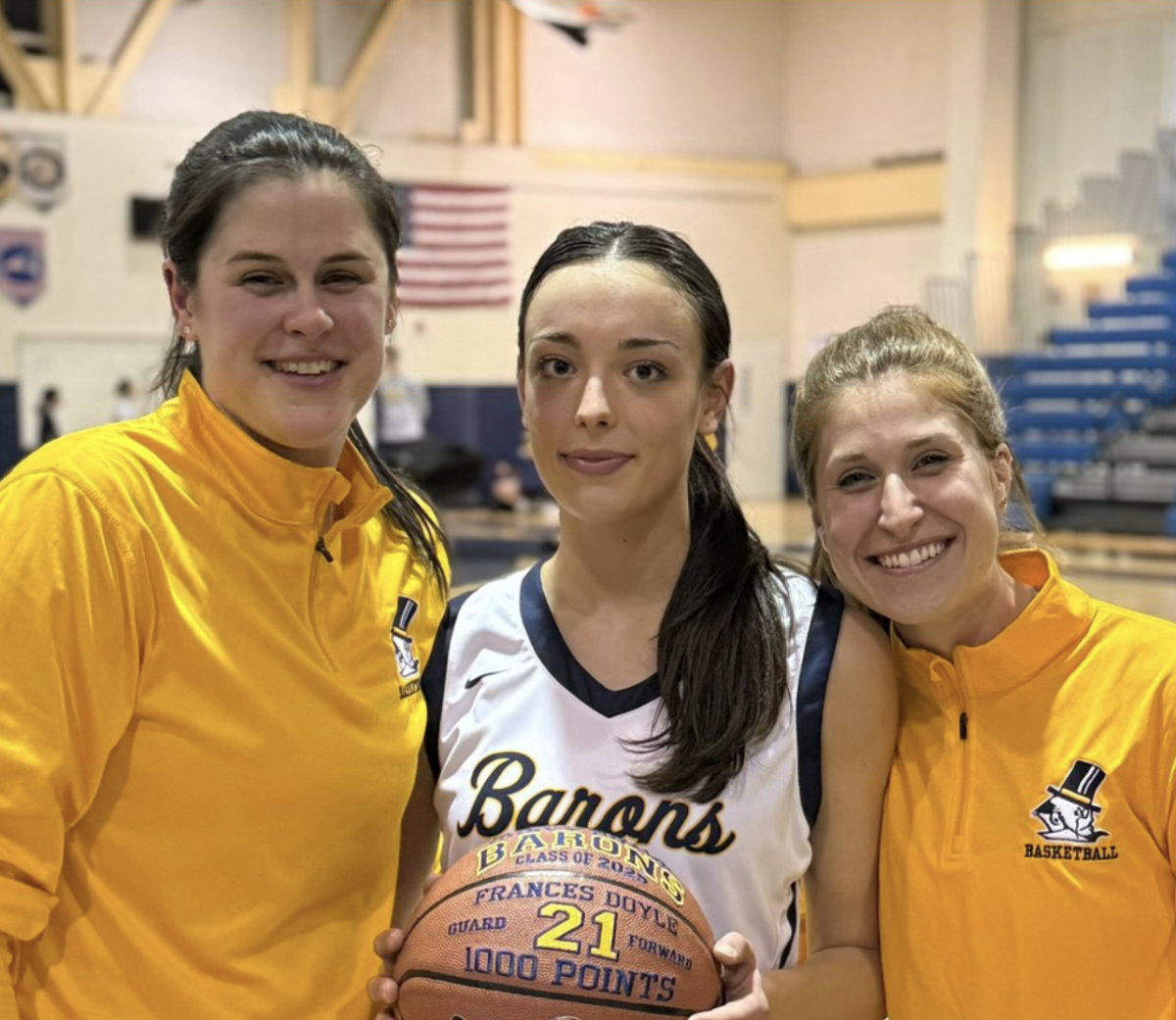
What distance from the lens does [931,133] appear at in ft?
52.2

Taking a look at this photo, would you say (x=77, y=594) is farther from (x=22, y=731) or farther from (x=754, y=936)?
(x=754, y=936)

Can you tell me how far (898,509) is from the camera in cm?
185

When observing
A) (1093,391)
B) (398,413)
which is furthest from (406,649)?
(1093,391)

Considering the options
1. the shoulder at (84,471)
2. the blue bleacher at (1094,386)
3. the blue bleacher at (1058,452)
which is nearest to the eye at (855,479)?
the shoulder at (84,471)

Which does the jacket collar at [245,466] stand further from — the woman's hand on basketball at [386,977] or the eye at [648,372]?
the woman's hand on basketball at [386,977]

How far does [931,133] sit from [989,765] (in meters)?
15.2

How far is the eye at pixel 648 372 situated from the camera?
188 cm

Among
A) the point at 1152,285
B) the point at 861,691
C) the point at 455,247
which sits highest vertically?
the point at 455,247

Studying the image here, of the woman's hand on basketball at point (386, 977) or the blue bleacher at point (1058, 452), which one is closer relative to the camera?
the woman's hand on basketball at point (386, 977)

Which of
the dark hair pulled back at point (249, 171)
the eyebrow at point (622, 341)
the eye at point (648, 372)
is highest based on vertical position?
the dark hair pulled back at point (249, 171)

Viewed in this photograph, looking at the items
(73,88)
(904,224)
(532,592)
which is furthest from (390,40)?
(532,592)

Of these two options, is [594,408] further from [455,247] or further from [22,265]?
[455,247]

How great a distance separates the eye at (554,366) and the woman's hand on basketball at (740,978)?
0.76 m

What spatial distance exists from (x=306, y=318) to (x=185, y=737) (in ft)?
1.78
